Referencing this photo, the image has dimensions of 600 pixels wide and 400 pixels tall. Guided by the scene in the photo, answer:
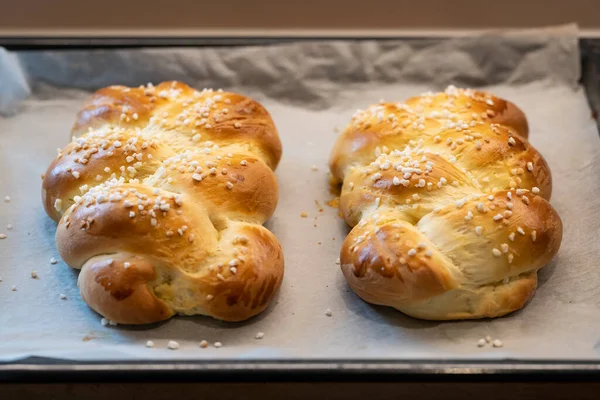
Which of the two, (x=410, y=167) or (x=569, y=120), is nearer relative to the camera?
(x=410, y=167)

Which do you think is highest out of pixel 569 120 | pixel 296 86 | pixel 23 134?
pixel 569 120

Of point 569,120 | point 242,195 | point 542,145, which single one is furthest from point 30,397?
point 569,120

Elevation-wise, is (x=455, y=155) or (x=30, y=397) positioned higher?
(x=455, y=155)

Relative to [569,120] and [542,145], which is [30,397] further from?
[569,120]
